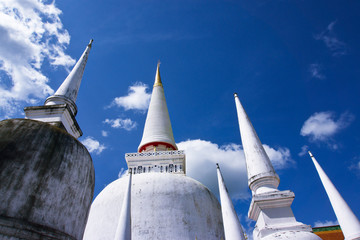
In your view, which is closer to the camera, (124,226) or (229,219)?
(229,219)

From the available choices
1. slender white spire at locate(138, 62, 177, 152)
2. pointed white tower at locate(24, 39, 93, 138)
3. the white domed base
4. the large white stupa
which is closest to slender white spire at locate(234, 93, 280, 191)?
the white domed base

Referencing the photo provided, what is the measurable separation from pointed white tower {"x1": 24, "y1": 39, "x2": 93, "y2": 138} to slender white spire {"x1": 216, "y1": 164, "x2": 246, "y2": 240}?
412 centimetres

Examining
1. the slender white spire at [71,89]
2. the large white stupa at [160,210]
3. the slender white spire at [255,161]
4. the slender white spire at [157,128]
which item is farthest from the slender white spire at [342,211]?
the slender white spire at [157,128]

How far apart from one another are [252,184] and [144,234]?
23.6 feet

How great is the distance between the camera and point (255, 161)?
228 inches

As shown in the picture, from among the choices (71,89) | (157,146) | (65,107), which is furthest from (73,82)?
(157,146)

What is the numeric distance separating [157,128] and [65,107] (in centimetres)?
1444

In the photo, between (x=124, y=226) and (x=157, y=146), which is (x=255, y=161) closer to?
(x=124, y=226)

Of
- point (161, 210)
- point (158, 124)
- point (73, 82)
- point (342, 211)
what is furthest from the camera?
point (158, 124)

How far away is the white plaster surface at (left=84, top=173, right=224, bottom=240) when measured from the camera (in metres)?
11.2

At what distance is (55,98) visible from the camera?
615 centimetres

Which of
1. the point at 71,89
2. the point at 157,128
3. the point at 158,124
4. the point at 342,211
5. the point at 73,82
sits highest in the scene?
the point at 158,124

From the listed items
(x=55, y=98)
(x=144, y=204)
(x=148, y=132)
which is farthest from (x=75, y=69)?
(x=148, y=132)

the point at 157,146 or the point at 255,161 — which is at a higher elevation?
the point at 157,146
